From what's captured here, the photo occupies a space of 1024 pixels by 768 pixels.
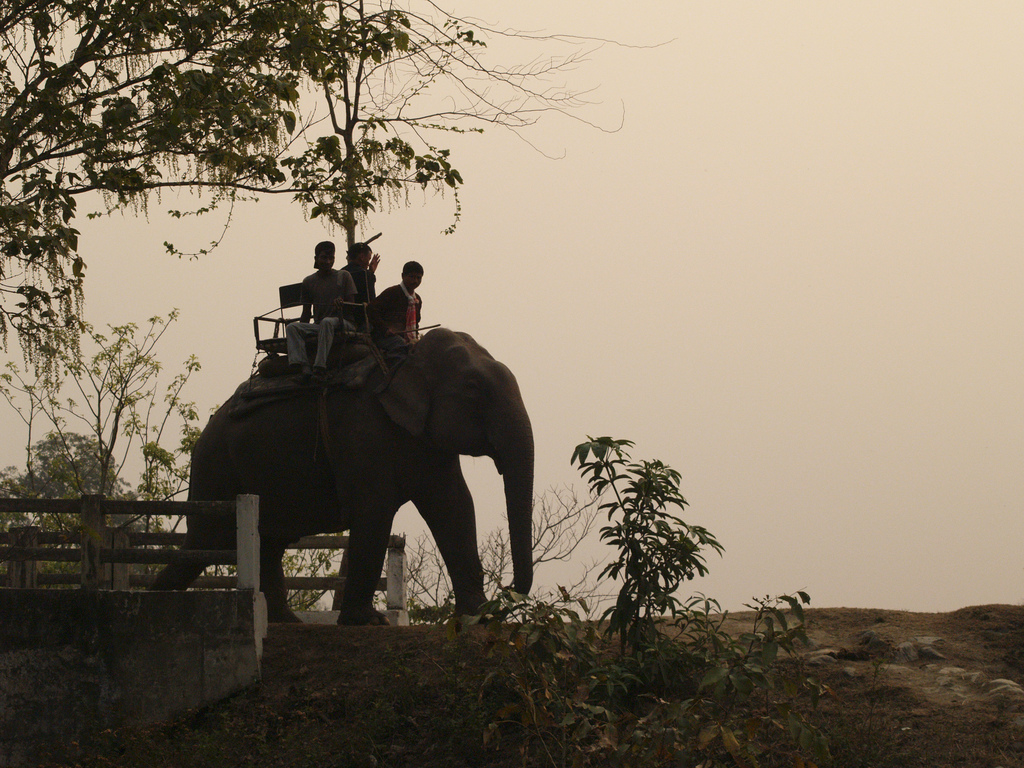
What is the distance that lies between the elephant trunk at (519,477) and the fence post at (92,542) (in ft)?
12.0

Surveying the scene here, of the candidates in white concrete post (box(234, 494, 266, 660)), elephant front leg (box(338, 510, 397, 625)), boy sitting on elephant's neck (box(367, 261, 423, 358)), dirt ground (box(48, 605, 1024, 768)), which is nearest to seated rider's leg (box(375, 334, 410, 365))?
boy sitting on elephant's neck (box(367, 261, 423, 358))

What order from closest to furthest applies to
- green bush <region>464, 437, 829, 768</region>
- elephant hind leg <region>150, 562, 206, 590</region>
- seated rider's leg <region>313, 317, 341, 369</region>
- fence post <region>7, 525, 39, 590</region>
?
green bush <region>464, 437, 829, 768</region> < fence post <region>7, 525, 39, 590</region> < seated rider's leg <region>313, 317, 341, 369</region> < elephant hind leg <region>150, 562, 206, 590</region>

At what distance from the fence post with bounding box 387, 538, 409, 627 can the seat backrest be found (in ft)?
10.4

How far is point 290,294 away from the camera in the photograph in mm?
13523

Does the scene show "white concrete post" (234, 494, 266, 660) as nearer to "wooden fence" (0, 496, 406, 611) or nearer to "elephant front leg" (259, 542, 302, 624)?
"wooden fence" (0, 496, 406, 611)

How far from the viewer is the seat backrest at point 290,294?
13.4 metres

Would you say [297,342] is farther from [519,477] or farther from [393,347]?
[519,477]

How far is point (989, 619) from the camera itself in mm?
11617

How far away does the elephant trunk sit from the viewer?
1143 cm

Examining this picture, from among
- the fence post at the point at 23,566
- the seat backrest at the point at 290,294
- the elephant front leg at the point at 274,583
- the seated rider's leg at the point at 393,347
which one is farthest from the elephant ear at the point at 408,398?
the fence post at the point at 23,566

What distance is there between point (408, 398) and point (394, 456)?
0.60m

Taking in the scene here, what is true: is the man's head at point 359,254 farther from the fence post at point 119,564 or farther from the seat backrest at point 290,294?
the fence post at point 119,564

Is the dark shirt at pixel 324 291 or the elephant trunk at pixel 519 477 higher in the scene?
the dark shirt at pixel 324 291

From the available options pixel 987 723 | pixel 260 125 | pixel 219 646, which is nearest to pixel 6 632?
pixel 219 646
